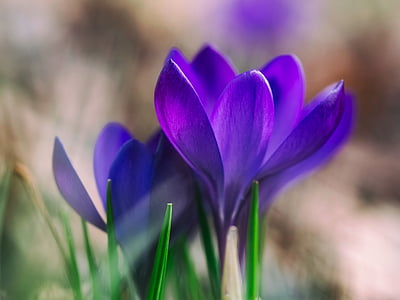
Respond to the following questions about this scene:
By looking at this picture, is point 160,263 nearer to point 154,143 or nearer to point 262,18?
point 154,143

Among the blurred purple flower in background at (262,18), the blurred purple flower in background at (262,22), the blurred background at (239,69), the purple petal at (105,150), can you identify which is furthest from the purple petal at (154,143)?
the blurred purple flower in background at (262,18)

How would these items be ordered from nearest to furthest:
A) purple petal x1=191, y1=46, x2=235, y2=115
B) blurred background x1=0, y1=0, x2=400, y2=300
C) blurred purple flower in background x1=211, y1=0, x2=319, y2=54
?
purple petal x1=191, y1=46, x2=235, y2=115 → blurred background x1=0, y1=0, x2=400, y2=300 → blurred purple flower in background x1=211, y1=0, x2=319, y2=54

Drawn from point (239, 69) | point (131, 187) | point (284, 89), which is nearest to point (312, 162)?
point (284, 89)

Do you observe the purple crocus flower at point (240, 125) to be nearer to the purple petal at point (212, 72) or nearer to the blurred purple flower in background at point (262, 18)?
the purple petal at point (212, 72)

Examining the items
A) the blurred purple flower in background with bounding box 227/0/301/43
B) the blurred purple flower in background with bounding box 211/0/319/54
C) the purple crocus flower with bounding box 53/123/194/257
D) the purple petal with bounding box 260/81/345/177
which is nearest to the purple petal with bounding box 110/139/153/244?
the purple crocus flower with bounding box 53/123/194/257

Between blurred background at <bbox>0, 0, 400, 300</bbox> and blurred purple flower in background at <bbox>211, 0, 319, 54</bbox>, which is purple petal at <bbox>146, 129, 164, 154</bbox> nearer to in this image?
blurred background at <bbox>0, 0, 400, 300</bbox>

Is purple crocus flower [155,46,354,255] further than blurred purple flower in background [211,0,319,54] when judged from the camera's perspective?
No
